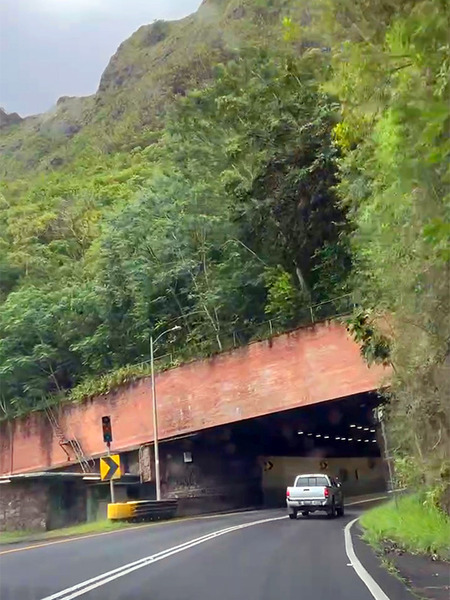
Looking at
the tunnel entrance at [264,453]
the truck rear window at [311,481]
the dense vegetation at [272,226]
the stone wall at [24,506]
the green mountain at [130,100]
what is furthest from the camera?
the green mountain at [130,100]

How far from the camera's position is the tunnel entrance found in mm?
40156

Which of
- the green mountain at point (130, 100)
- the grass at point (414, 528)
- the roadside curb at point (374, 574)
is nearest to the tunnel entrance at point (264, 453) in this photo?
the grass at point (414, 528)

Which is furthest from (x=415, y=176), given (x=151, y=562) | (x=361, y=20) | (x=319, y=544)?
(x=319, y=544)

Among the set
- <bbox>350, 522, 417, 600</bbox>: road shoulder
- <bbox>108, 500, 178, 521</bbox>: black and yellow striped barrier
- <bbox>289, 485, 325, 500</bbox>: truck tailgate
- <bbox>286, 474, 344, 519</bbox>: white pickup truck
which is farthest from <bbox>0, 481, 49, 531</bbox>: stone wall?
<bbox>350, 522, 417, 600</bbox>: road shoulder

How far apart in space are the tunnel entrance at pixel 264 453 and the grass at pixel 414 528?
1304cm

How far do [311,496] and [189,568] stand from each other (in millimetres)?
17096

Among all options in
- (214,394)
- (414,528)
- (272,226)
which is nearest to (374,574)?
(414,528)

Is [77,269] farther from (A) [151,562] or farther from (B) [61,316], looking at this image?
(A) [151,562]

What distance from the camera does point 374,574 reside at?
40.9ft

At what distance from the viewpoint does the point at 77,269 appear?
2248 inches

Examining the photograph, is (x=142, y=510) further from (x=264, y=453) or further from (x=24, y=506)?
(x=264, y=453)

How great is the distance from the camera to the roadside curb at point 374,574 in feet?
34.1

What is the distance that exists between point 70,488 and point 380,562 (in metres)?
27.3

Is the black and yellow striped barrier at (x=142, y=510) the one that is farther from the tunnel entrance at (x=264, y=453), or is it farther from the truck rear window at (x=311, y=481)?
the truck rear window at (x=311, y=481)
